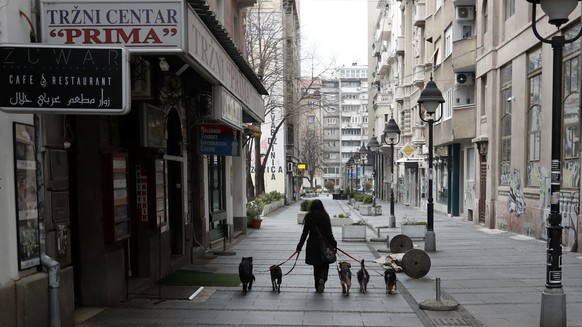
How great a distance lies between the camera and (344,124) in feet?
420

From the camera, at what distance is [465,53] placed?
24.1 metres

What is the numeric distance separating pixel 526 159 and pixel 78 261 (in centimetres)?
1503

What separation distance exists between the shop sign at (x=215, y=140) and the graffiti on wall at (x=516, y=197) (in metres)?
10.4

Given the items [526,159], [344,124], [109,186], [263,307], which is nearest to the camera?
[109,186]

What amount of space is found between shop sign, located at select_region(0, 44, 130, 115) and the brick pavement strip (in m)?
3.38

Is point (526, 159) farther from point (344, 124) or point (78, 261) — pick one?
point (344, 124)

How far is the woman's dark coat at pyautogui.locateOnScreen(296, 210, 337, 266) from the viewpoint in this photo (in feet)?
30.9

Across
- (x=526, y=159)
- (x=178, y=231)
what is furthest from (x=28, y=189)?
(x=526, y=159)

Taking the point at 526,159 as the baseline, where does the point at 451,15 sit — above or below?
above

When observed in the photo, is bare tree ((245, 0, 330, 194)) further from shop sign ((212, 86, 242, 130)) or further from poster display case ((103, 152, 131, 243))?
poster display case ((103, 152, 131, 243))

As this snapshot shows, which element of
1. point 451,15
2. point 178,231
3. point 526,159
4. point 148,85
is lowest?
point 178,231

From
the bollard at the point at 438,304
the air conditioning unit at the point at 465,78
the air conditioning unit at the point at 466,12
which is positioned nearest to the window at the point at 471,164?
the air conditioning unit at the point at 465,78

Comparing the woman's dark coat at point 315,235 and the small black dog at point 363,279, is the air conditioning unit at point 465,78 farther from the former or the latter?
the small black dog at point 363,279

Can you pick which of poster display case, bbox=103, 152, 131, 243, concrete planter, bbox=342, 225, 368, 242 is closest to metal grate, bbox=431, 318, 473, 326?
poster display case, bbox=103, 152, 131, 243
